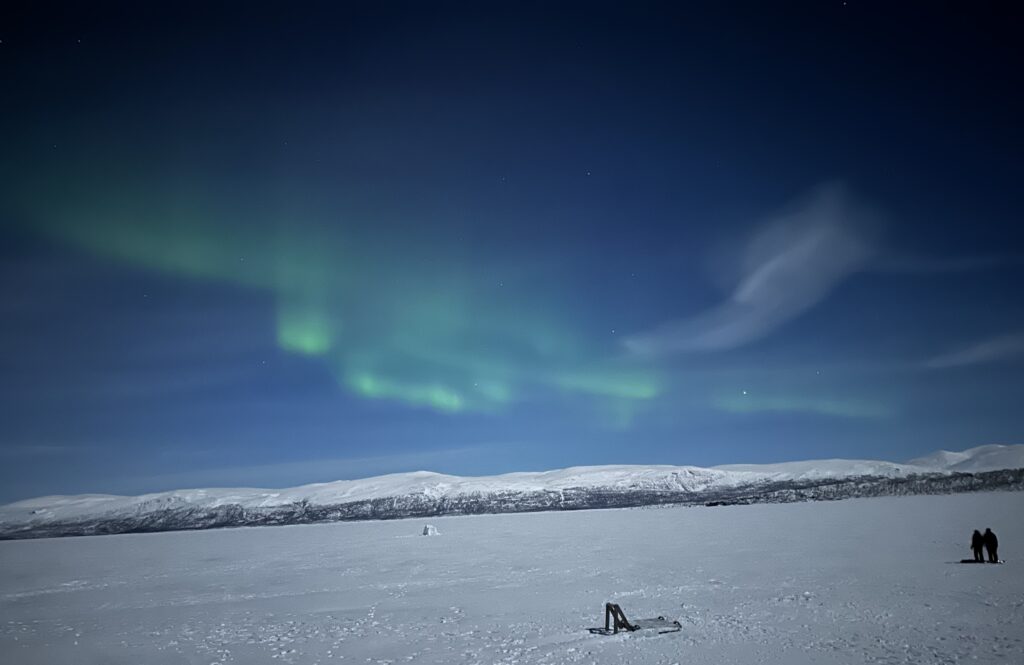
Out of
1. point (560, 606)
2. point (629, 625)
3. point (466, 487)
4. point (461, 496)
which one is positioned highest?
point (629, 625)

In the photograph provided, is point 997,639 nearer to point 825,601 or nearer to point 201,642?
point 825,601

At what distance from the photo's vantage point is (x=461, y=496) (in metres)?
142

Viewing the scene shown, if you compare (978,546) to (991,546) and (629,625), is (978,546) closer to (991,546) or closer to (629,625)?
(991,546)

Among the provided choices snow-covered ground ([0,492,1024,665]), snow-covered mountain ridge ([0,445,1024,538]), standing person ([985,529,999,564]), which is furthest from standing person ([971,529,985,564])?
snow-covered mountain ridge ([0,445,1024,538])

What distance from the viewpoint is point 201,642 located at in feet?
58.5

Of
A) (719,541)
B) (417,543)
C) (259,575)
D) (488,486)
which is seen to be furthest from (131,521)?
(719,541)

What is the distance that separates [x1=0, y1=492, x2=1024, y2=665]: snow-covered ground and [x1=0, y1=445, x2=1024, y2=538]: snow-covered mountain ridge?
266ft

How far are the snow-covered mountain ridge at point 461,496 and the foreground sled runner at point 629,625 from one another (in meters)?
94.6

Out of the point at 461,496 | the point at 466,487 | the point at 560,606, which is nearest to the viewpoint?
the point at 560,606

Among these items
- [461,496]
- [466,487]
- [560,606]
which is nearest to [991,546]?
[560,606]

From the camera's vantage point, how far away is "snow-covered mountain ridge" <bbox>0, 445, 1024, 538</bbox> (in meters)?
123

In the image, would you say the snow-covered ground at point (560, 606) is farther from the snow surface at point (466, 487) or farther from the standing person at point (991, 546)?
the snow surface at point (466, 487)

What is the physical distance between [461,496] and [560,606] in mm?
125597

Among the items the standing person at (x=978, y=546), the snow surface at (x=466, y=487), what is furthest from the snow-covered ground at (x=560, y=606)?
the snow surface at (x=466, y=487)
